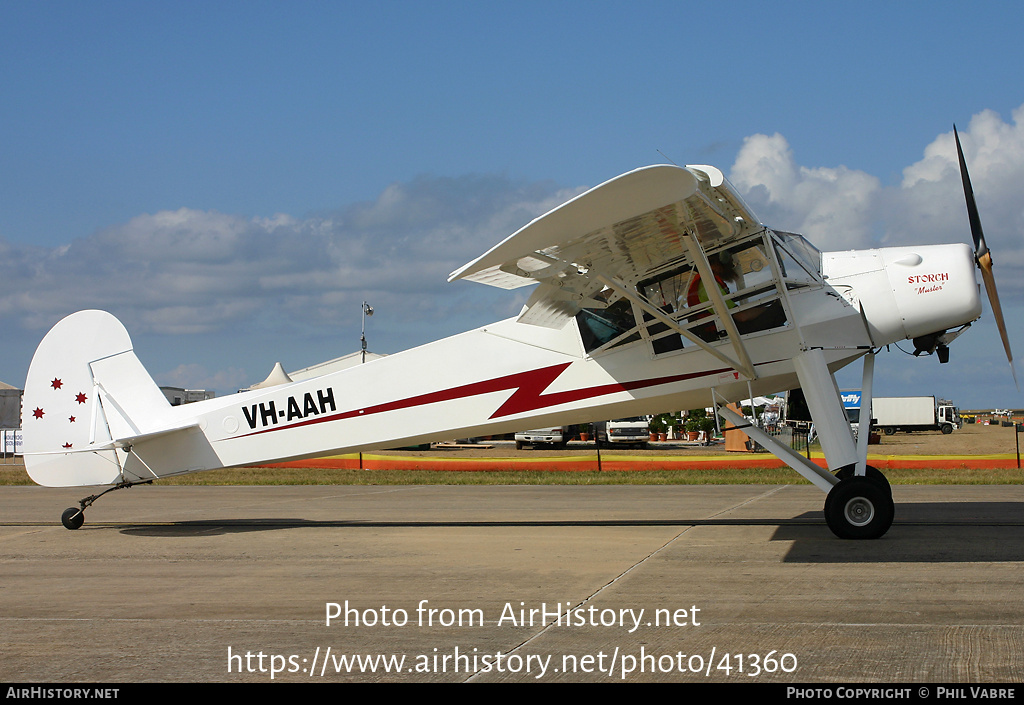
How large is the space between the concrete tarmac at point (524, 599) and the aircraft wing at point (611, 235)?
2.97 m

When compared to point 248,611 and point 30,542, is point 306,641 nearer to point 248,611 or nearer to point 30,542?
point 248,611

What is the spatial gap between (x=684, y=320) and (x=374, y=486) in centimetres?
1312

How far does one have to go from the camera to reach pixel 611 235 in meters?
8.37

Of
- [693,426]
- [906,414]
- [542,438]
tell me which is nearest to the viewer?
[542,438]

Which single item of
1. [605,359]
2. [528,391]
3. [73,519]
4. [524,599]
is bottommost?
[524,599]

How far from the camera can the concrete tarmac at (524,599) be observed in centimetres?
473

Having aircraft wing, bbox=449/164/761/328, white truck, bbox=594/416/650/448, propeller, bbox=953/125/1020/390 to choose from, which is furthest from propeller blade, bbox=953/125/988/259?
white truck, bbox=594/416/650/448

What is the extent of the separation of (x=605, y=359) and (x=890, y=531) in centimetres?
407

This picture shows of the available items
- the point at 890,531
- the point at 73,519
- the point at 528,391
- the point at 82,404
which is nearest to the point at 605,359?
the point at 528,391

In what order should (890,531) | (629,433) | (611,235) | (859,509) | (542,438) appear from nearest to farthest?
(611,235) < (859,509) < (890,531) < (542,438) < (629,433)

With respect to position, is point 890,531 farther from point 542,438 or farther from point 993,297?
point 542,438

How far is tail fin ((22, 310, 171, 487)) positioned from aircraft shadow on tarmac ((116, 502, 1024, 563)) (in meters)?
1.21

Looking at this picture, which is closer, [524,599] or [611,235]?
[524,599]
